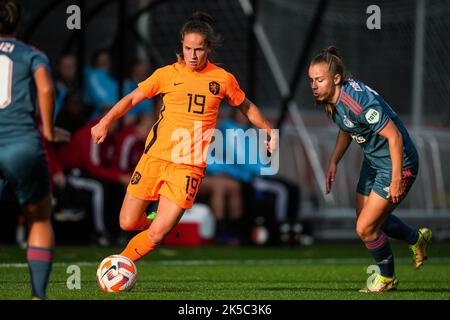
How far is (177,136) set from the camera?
833cm

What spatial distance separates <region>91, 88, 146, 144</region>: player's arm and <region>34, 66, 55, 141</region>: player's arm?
3.91ft

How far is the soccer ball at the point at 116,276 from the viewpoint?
7.96 meters

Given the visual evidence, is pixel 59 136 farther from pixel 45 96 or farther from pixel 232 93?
pixel 232 93

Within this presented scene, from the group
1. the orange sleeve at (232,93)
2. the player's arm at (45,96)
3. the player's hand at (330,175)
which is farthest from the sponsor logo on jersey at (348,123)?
the player's arm at (45,96)

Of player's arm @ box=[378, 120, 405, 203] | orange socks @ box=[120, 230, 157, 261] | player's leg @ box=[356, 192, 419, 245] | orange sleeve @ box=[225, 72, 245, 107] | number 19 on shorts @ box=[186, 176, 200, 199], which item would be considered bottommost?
orange socks @ box=[120, 230, 157, 261]

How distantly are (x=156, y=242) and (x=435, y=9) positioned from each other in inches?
512

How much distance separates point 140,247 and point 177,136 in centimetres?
83

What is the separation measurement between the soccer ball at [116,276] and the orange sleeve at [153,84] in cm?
120

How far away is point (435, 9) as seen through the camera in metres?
20.3

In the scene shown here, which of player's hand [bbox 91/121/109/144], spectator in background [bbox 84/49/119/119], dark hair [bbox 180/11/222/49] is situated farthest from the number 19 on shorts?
spectator in background [bbox 84/49/119/119]

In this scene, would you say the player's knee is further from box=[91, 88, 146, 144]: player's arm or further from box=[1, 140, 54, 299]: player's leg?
box=[1, 140, 54, 299]: player's leg

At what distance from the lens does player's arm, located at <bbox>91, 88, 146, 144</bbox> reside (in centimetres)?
780

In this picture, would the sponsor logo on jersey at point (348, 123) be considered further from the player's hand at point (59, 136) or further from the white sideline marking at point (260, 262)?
the white sideline marking at point (260, 262)
